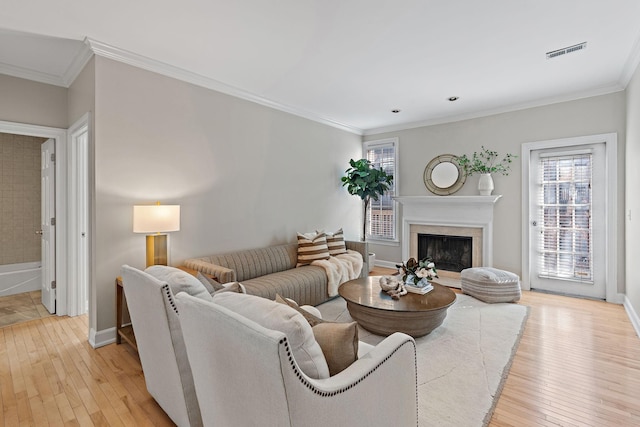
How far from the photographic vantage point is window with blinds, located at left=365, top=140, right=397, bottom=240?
5.98 meters

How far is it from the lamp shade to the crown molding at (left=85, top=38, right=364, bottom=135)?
4.75 ft

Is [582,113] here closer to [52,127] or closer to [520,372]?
[520,372]

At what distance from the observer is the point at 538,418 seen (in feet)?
6.18

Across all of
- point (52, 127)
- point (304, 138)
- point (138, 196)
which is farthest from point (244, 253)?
point (52, 127)

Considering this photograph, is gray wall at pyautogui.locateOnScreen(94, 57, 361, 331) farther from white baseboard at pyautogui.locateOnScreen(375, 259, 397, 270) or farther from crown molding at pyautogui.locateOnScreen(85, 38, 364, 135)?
white baseboard at pyautogui.locateOnScreen(375, 259, 397, 270)

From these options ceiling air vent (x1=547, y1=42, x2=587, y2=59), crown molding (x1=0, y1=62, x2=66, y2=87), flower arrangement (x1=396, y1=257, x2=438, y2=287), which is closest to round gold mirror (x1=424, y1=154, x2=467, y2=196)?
ceiling air vent (x1=547, y1=42, x2=587, y2=59)

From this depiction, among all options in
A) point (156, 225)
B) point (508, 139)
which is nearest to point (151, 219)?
point (156, 225)

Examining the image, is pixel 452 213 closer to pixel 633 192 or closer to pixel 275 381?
pixel 633 192

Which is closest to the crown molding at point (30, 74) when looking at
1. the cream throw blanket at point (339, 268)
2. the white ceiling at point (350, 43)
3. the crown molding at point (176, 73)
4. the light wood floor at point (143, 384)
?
the white ceiling at point (350, 43)

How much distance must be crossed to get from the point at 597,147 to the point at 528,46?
217cm

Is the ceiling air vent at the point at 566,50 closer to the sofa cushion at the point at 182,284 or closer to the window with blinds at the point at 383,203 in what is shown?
the window with blinds at the point at 383,203

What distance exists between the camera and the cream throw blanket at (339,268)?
402cm

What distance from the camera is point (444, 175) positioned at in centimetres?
530

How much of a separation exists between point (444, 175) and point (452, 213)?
68cm
